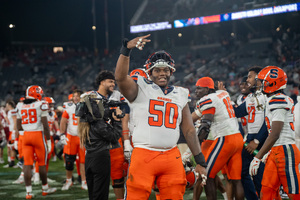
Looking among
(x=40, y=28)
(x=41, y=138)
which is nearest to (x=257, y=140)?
(x=41, y=138)

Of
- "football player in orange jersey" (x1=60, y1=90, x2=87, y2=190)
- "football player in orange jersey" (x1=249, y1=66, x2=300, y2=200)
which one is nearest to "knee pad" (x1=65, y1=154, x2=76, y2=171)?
"football player in orange jersey" (x1=60, y1=90, x2=87, y2=190)

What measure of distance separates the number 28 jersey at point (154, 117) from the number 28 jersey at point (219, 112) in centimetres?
162

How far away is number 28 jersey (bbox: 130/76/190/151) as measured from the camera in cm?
350

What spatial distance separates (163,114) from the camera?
11.7 feet

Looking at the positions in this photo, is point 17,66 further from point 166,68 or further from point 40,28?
point 166,68

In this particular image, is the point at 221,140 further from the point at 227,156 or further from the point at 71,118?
the point at 71,118

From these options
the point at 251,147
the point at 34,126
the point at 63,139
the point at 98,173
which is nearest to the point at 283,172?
the point at 251,147

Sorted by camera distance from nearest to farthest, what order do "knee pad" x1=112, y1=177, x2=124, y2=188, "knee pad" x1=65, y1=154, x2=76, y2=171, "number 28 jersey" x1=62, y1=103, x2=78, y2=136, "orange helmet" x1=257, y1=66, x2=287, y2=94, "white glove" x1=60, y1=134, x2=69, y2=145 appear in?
"orange helmet" x1=257, y1=66, x2=287, y2=94 < "knee pad" x1=112, y1=177, x2=124, y2=188 < "white glove" x1=60, y1=134, x2=69, y2=145 < "knee pad" x1=65, y1=154, x2=76, y2=171 < "number 28 jersey" x1=62, y1=103, x2=78, y2=136

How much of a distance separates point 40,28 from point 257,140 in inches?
1254

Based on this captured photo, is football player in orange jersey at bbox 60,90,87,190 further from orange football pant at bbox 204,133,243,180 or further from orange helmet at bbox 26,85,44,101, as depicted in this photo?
orange football pant at bbox 204,133,243,180

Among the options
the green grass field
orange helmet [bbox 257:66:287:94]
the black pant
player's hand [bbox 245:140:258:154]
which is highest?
orange helmet [bbox 257:66:287:94]

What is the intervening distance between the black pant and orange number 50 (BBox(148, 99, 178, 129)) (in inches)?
61.7

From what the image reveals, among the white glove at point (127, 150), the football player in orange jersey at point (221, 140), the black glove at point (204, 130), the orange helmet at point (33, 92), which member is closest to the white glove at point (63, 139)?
the orange helmet at point (33, 92)

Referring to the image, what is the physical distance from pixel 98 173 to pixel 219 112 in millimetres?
1870
